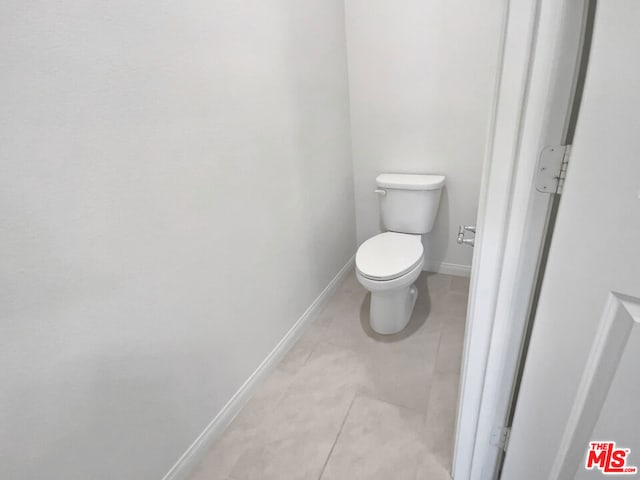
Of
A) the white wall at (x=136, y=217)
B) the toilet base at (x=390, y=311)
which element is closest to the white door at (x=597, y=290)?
the toilet base at (x=390, y=311)

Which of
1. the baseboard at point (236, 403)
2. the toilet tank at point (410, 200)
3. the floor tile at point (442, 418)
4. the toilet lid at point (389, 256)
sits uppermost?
the toilet tank at point (410, 200)

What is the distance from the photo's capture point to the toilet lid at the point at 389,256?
1525mm

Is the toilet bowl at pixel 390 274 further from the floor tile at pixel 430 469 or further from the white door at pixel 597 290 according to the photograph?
the white door at pixel 597 290

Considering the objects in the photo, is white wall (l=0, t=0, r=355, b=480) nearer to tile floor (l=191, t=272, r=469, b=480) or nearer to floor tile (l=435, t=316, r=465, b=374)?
tile floor (l=191, t=272, r=469, b=480)

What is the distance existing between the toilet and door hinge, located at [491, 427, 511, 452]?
695mm

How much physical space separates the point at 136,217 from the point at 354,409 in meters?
1.11

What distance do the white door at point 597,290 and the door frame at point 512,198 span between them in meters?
0.07

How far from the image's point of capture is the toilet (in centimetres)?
154

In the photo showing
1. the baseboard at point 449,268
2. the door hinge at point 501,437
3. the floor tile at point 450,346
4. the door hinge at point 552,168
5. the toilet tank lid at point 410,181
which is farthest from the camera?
the baseboard at point 449,268

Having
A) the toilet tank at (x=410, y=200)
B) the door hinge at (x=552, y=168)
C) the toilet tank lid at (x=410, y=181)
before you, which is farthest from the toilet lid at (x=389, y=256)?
the door hinge at (x=552, y=168)

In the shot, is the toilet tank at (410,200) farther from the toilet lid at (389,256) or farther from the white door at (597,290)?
the white door at (597,290)

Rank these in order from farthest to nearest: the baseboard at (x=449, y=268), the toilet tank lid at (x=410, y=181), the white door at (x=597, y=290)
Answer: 1. the baseboard at (x=449, y=268)
2. the toilet tank lid at (x=410, y=181)
3. the white door at (x=597, y=290)

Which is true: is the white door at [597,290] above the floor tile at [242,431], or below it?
above

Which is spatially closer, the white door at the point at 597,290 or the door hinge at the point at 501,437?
the white door at the point at 597,290
